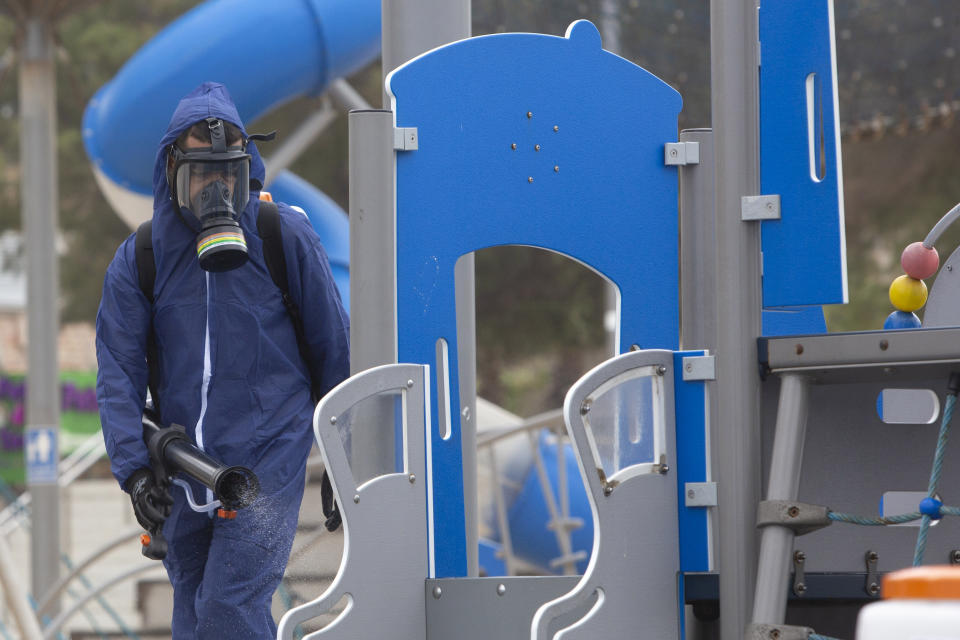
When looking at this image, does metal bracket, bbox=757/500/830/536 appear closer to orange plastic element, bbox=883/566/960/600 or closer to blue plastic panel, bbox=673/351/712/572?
blue plastic panel, bbox=673/351/712/572

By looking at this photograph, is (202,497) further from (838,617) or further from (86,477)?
(86,477)

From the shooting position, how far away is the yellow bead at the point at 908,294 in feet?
11.7

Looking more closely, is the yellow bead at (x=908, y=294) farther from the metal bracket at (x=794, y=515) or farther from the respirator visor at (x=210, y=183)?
the respirator visor at (x=210, y=183)

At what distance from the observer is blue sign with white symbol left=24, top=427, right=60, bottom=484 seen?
886 cm

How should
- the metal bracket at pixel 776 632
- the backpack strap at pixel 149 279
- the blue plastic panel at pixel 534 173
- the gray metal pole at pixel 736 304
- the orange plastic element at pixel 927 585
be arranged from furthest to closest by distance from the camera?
1. the backpack strap at pixel 149 279
2. the blue plastic panel at pixel 534 173
3. the gray metal pole at pixel 736 304
4. the metal bracket at pixel 776 632
5. the orange plastic element at pixel 927 585

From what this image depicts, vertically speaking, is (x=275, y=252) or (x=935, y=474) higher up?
(x=275, y=252)

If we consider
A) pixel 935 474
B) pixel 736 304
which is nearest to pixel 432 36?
pixel 736 304

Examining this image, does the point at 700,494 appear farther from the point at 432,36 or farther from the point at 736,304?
the point at 432,36

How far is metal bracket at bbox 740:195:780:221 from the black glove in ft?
5.51

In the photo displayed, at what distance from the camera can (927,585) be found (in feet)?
5.13

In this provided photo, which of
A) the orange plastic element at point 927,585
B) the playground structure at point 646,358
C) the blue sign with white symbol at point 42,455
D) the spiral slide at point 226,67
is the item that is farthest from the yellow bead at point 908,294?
the blue sign with white symbol at point 42,455

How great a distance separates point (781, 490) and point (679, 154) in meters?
1.23

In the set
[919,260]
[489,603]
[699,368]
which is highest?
[919,260]

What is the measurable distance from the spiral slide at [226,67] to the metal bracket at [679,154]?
5165mm
